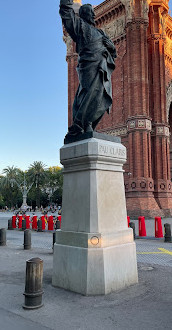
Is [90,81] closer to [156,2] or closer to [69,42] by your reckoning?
[156,2]

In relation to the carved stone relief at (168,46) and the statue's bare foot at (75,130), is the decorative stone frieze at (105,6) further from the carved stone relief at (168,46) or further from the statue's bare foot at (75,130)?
the statue's bare foot at (75,130)

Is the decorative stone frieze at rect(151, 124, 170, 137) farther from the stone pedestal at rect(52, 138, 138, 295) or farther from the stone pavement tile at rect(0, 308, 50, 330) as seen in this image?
the stone pavement tile at rect(0, 308, 50, 330)

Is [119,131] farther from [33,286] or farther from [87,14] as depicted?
[33,286]

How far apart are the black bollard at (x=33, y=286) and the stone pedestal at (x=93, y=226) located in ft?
2.75

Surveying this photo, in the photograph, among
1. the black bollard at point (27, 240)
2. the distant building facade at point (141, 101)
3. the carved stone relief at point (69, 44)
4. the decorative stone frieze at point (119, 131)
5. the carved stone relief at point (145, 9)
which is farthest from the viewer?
the carved stone relief at point (69, 44)

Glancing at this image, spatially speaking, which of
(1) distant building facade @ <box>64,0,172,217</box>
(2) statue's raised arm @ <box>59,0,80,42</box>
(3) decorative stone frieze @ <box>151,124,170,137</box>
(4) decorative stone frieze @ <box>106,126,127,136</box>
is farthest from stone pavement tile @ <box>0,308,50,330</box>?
(3) decorative stone frieze @ <box>151,124,170,137</box>

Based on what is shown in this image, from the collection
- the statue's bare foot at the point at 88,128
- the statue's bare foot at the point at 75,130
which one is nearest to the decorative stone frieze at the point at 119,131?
the statue's bare foot at the point at 75,130

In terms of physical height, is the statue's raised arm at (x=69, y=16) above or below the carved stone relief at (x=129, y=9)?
below

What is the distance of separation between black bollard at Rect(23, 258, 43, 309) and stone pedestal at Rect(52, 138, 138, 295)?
0.84 metres

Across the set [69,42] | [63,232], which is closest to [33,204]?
[69,42]

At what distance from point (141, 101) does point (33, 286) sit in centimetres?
2451

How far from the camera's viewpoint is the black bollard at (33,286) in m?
4.06

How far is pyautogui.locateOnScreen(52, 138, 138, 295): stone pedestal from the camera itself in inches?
184

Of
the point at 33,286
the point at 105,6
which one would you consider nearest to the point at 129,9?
the point at 105,6
